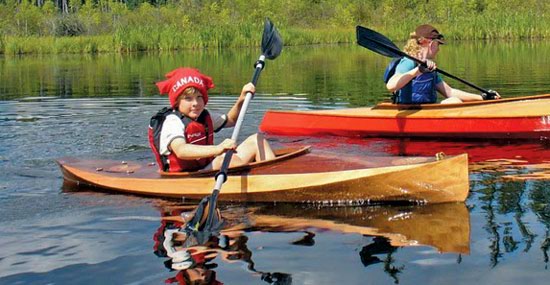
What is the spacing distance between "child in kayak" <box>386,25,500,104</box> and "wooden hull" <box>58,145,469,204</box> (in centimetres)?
269

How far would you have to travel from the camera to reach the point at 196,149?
5.88 metres

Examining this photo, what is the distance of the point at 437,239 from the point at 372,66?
1666 cm

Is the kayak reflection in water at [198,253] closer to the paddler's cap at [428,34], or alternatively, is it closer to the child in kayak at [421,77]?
the child in kayak at [421,77]

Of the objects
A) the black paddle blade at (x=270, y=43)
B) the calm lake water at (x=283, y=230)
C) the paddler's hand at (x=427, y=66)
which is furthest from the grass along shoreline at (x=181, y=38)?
the black paddle blade at (x=270, y=43)

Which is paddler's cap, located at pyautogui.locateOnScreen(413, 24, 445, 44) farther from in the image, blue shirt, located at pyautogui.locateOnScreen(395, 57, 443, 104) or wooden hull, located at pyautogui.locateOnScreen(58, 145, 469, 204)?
wooden hull, located at pyautogui.locateOnScreen(58, 145, 469, 204)

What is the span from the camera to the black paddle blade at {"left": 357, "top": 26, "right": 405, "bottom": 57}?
27.6 feet

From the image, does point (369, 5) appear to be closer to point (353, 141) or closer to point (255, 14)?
point (255, 14)

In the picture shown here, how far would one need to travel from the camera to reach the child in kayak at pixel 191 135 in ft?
19.2

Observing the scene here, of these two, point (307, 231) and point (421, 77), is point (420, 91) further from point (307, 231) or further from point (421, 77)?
point (307, 231)

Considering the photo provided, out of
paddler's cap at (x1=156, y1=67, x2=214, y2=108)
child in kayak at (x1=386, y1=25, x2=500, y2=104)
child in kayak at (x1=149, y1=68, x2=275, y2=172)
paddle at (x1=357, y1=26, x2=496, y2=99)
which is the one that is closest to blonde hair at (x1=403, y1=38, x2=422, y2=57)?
child in kayak at (x1=386, y1=25, x2=500, y2=104)

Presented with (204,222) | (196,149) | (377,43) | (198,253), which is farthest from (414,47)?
(198,253)

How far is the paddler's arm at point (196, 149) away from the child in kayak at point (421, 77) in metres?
3.15

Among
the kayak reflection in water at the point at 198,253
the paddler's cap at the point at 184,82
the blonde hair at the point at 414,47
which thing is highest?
the blonde hair at the point at 414,47

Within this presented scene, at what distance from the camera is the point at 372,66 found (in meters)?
21.2
